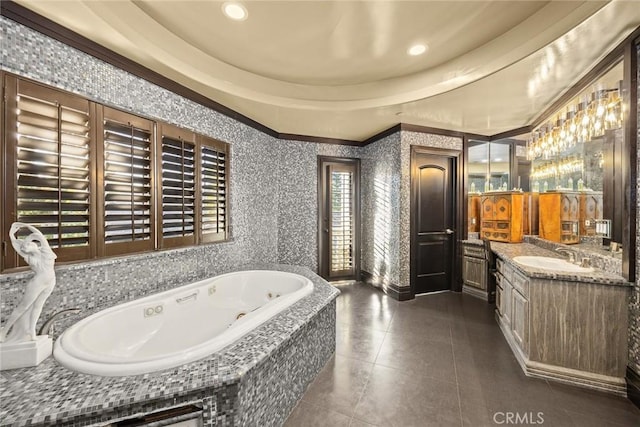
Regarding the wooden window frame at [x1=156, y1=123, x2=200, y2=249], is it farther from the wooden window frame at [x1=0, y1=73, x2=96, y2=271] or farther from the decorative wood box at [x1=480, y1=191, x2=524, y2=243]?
the decorative wood box at [x1=480, y1=191, x2=524, y2=243]

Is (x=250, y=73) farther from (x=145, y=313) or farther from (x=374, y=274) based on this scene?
(x=374, y=274)

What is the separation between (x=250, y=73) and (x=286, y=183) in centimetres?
180

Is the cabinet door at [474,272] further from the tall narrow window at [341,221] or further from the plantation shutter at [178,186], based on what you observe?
the plantation shutter at [178,186]

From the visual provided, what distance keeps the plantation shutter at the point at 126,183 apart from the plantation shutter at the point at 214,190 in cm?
59

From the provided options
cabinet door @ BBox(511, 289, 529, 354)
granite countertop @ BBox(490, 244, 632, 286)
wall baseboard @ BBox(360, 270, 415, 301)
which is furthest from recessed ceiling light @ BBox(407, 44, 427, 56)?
wall baseboard @ BBox(360, 270, 415, 301)

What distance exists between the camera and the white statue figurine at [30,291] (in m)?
1.24

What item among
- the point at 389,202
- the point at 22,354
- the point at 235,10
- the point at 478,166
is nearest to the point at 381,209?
the point at 389,202

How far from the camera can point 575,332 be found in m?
1.99

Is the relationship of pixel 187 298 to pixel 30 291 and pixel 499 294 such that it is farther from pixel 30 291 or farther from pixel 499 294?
pixel 499 294

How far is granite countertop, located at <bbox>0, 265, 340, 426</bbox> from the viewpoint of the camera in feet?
3.11

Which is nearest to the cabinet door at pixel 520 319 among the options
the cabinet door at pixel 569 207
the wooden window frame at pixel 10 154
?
the cabinet door at pixel 569 207

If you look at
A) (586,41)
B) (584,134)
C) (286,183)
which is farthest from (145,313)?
(584,134)

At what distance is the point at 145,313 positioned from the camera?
194 cm
